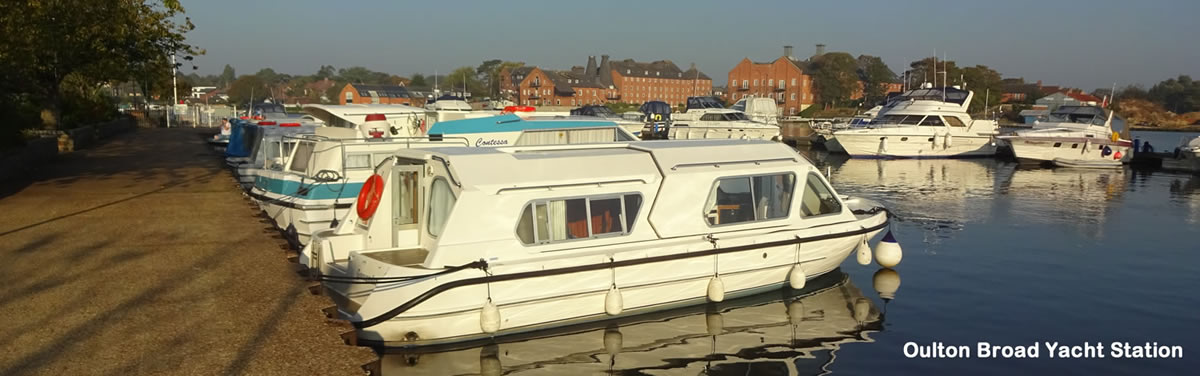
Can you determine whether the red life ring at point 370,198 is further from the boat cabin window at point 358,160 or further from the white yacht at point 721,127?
the white yacht at point 721,127

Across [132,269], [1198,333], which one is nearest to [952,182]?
[1198,333]

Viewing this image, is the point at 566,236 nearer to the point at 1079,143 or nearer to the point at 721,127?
the point at 1079,143

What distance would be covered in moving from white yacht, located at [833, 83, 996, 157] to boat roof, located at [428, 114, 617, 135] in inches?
1095

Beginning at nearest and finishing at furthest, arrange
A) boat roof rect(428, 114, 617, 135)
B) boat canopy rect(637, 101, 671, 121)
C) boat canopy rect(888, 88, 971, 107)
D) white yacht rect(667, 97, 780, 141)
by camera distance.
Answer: boat roof rect(428, 114, 617, 135), boat canopy rect(888, 88, 971, 107), white yacht rect(667, 97, 780, 141), boat canopy rect(637, 101, 671, 121)

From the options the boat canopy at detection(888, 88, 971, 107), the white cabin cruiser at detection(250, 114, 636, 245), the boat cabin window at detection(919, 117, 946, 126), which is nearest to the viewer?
the white cabin cruiser at detection(250, 114, 636, 245)

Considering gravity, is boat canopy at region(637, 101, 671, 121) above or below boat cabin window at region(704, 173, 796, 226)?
above

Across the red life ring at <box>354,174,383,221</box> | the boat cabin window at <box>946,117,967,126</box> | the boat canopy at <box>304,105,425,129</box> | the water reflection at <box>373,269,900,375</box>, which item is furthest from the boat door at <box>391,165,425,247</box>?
the boat cabin window at <box>946,117,967,126</box>

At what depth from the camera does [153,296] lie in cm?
1009

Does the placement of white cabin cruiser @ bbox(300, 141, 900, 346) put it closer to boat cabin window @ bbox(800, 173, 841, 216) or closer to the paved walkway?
boat cabin window @ bbox(800, 173, 841, 216)

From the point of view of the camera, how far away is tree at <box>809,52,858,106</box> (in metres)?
124

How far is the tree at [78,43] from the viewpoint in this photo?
67.5 feet

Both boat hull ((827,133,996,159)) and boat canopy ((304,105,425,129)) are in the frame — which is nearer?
boat canopy ((304,105,425,129))

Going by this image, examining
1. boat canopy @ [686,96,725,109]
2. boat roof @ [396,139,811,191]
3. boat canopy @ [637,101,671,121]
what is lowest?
boat roof @ [396,139,811,191]

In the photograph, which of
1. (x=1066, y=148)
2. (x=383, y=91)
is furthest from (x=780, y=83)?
(x=1066, y=148)
